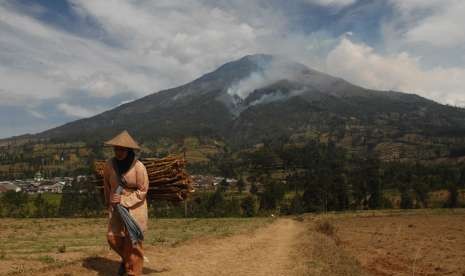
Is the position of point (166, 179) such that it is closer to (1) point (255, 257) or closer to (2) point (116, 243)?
(2) point (116, 243)

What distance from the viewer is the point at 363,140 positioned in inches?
7264

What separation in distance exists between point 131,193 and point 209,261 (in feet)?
12.8

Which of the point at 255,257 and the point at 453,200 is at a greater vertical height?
the point at 453,200

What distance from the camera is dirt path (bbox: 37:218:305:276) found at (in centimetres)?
970

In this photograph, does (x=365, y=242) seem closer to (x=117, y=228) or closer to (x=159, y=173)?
(x=159, y=173)

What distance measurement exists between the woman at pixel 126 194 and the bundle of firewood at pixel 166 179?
1502 mm


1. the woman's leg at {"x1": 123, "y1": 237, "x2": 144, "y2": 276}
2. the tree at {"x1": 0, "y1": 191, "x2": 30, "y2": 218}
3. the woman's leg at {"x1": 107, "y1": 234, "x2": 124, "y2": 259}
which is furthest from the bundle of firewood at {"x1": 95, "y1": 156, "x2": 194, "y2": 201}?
the tree at {"x1": 0, "y1": 191, "x2": 30, "y2": 218}

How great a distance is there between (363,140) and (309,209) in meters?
126

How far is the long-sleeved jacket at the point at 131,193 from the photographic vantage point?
8.35 m

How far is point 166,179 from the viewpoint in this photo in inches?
397

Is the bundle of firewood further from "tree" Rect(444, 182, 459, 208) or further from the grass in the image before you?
"tree" Rect(444, 182, 459, 208)

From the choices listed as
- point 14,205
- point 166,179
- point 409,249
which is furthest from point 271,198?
point 166,179

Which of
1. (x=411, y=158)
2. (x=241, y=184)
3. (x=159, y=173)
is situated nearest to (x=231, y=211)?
(x=241, y=184)

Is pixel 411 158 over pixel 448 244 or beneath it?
over
